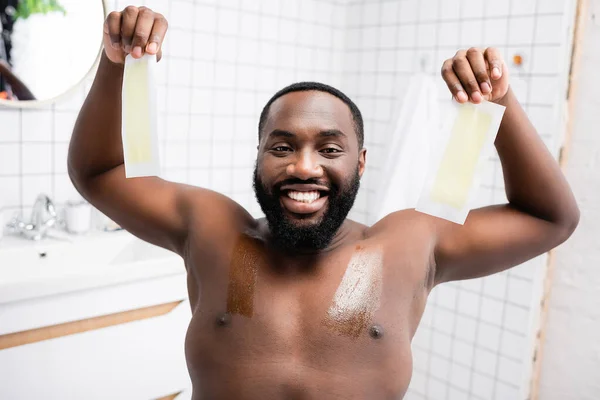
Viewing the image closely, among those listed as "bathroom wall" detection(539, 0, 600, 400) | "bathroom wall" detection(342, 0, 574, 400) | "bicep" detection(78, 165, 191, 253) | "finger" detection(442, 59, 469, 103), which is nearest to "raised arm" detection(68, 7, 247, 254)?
"bicep" detection(78, 165, 191, 253)

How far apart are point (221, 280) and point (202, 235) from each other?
0.35 ft

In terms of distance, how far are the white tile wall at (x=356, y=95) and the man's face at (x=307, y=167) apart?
101 cm

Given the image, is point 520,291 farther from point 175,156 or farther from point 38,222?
point 38,222

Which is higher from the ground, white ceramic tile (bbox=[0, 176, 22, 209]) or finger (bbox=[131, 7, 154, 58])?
finger (bbox=[131, 7, 154, 58])

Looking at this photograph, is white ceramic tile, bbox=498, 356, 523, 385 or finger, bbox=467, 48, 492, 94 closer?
finger, bbox=467, 48, 492, 94

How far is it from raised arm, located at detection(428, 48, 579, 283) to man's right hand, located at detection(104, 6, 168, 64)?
2.00ft

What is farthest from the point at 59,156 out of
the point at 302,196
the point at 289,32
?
the point at 302,196

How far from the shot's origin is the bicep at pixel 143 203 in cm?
111

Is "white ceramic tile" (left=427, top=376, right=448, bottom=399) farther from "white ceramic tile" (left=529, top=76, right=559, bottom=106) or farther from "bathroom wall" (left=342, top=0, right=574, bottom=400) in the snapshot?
"white ceramic tile" (left=529, top=76, right=559, bottom=106)

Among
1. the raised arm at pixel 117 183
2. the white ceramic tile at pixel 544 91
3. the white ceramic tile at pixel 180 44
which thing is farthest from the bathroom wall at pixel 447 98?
the raised arm at pixel 117 183

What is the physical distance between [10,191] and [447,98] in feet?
5.69

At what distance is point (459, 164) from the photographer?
901mm

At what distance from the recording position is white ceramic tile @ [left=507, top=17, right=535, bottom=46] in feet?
6.46

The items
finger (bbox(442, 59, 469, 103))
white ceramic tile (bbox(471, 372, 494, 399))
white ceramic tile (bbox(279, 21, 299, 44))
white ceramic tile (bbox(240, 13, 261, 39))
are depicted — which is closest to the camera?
finger (bbox(442, 59, 469, 103))
